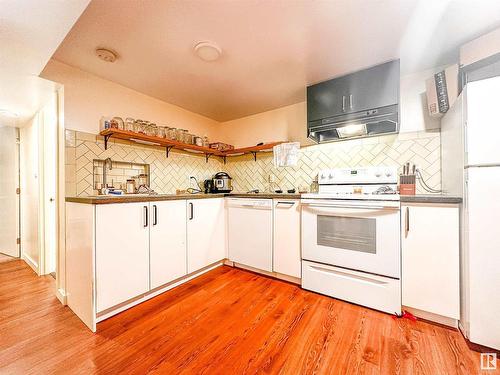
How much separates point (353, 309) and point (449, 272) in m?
0.69

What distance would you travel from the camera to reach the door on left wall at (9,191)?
2914mm

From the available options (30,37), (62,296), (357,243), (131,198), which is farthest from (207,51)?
(62,296)

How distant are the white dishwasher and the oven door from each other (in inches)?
15.2

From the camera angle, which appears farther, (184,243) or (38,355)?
(184,243)

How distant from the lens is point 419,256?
144 cm

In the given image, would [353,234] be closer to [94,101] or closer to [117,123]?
[117,123]

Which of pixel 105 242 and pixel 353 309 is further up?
pixel 105 242

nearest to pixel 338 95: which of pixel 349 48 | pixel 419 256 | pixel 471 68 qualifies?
pixel 349 48

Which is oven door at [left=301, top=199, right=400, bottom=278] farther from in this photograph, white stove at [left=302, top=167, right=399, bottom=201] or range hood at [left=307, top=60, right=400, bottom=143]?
range hood at [left=307, top=60, right=400, bottom=143]

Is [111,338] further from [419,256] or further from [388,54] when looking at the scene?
[388,54]

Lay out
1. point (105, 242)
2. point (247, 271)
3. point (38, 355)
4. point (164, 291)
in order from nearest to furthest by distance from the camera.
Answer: point (38, 355), point (105, 242), point (164, 291), point (247, 271)

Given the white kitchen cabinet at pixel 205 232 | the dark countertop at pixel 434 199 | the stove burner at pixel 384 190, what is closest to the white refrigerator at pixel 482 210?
the dark countertop at pixel 434 199

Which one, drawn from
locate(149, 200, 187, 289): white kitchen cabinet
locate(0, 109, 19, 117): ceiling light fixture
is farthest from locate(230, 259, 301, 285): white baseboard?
locate(0, 109, 19, 117): ceiling light fixture

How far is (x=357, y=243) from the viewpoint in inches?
65.7
